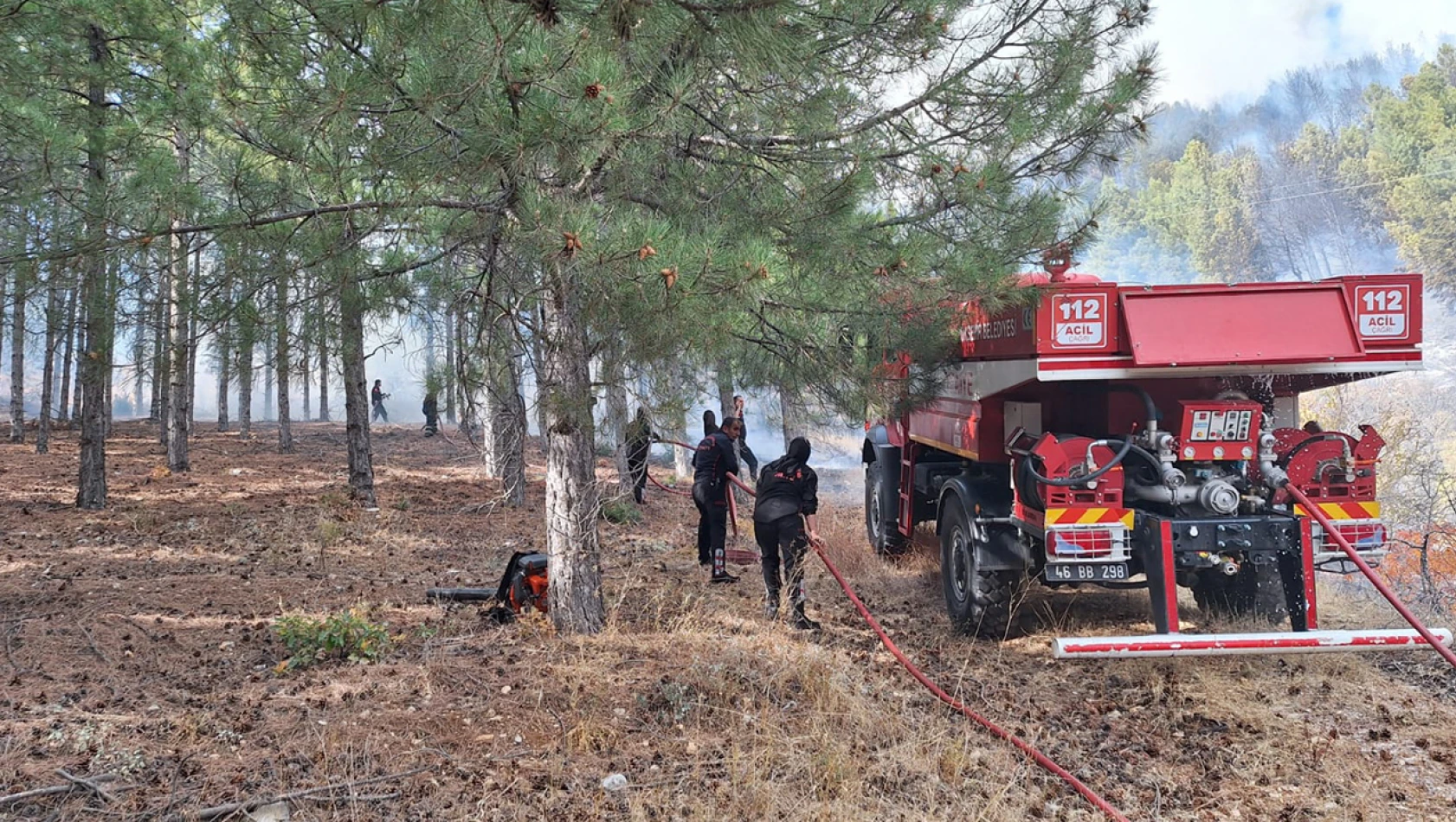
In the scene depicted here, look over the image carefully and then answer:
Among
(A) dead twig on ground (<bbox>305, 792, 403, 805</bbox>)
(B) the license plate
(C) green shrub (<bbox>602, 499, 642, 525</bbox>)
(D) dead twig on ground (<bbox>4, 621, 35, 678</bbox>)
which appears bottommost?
(A) dead twig on ground (<bbox>305, 792, 403, 805</bbox>)

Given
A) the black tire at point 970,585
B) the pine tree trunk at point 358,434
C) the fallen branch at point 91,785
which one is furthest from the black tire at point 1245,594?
the pine tree trunk at point 358,434

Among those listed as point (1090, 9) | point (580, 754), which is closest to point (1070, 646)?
point (580, 754)

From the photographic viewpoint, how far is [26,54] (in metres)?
7.50

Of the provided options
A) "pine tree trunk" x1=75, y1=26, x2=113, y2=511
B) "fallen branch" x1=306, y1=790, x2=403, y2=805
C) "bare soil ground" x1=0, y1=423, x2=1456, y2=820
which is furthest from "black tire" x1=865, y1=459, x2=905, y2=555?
"pine tree trunk" x1=75, y1=26, x2=113, y2=511

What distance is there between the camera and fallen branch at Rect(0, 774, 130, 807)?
3811mm

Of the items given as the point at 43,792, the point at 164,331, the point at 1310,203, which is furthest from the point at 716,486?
the point at 1310,203

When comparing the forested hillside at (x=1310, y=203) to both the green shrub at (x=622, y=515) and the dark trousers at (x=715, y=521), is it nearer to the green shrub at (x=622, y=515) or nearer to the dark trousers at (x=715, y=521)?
the green shrub at (x=622, y=515)

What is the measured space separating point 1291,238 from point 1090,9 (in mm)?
43298

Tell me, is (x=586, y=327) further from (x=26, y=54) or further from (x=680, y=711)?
(x=26, y=54)

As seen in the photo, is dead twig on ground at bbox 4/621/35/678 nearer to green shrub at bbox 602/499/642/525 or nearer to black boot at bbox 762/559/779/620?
black boot at bbox 762/559/779/620

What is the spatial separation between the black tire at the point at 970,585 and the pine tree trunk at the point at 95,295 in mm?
5746

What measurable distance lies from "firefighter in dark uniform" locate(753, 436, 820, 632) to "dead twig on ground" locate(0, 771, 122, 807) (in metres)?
4.34

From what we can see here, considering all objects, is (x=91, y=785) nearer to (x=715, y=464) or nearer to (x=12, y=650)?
(x=12, y=650)

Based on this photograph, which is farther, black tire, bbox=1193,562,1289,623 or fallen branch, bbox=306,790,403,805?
black tire, bbox=1193,562,1289,623
